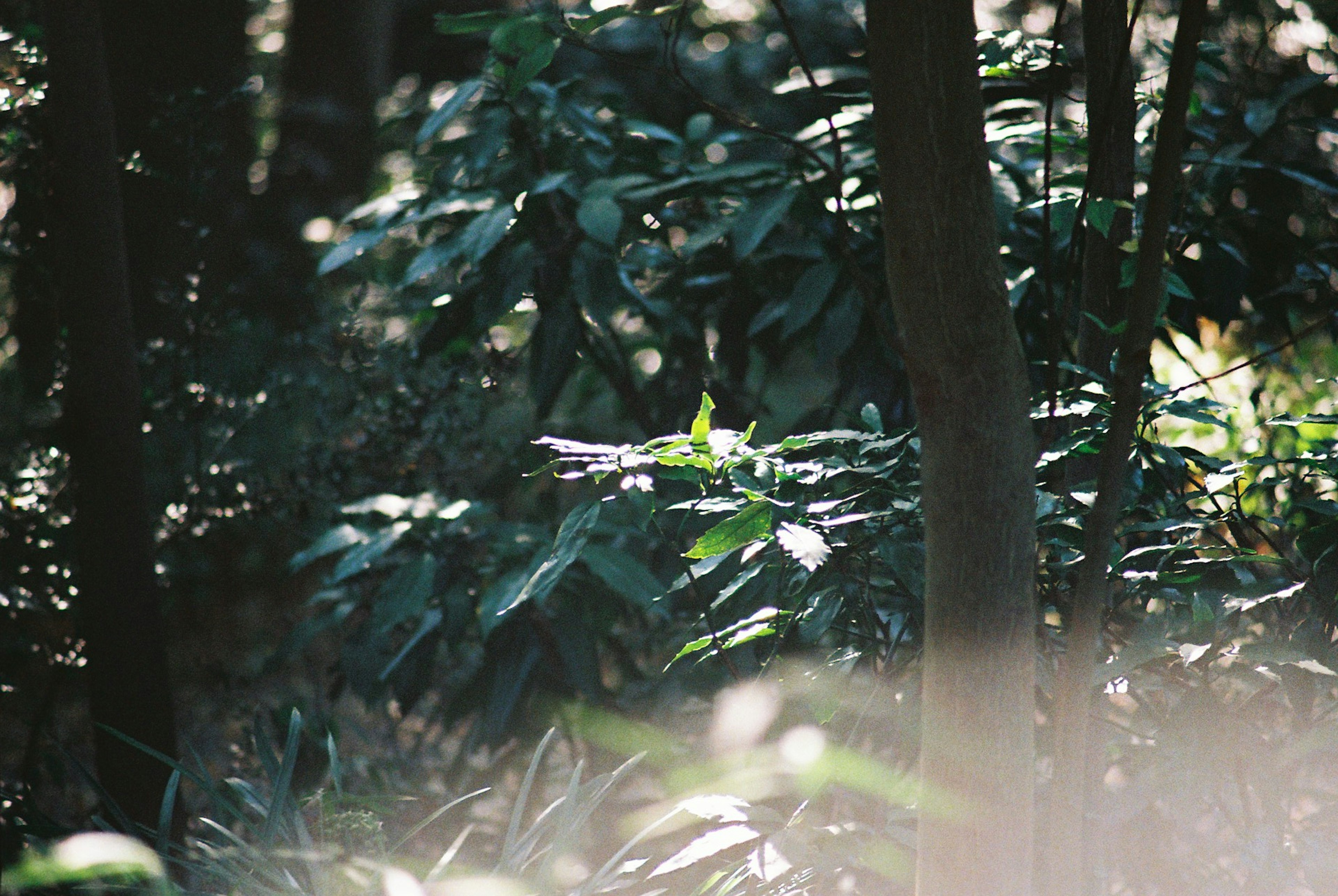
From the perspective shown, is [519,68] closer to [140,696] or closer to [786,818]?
[786,818]

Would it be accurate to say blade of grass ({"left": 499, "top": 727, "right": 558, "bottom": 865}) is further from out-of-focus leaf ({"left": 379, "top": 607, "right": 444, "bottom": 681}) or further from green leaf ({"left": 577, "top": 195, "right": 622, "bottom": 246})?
green leaf ({"left": 577, "top": 195, "right": 622, "bottom": 246})

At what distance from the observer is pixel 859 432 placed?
114 cm

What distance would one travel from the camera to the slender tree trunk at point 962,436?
832 mm

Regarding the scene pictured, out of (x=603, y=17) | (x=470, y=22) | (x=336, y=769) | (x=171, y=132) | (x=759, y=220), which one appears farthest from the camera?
(x=171, y=132)

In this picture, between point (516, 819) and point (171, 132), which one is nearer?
point (516, 819)

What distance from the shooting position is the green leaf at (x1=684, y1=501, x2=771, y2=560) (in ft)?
3.08

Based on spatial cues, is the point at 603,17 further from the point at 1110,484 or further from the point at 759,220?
the point at 1110,484

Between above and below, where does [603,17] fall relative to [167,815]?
above

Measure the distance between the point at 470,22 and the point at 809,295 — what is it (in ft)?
2.09

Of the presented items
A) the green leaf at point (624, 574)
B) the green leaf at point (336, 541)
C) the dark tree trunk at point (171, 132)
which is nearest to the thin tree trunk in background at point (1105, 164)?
the green leaf at point (624, 574)

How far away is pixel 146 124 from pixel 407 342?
0.69m

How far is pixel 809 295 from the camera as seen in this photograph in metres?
1.58

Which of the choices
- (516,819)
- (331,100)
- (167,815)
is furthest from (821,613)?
(331,100)

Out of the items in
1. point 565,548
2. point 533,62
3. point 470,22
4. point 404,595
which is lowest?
point 404,595
